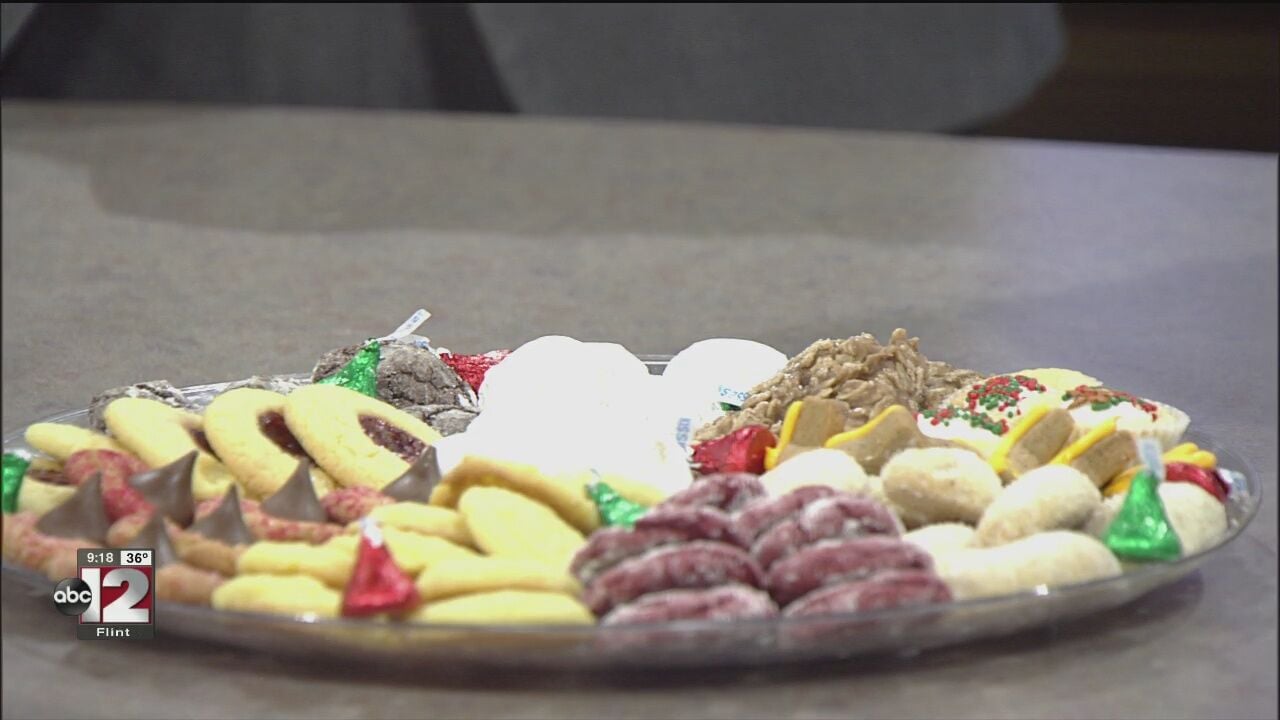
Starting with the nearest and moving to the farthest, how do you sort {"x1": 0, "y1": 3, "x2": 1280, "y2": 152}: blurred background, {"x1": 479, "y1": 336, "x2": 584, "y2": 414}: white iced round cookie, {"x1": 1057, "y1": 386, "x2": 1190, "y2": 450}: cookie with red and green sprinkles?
{"x1": 1057, "y1": 386, "x2": 1190, "y2": 450}: cookie with red and green sprinkles, {"x1": 479, "y1": 336, "x2": 584, "y2": 414}: white iced round cookie, {"x1": 0, "y1": 3, "x2": 1280, "y2": 152}: blurred background

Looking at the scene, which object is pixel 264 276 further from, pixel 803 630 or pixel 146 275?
pixel 803 630

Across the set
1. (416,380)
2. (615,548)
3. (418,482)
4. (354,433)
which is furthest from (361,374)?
(615,548)

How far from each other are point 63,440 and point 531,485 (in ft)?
1.31

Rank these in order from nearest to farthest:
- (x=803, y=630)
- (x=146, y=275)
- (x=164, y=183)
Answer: (x=803, y=630), (x=146, y=275), (x=164, y=183)

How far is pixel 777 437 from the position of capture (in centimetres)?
125

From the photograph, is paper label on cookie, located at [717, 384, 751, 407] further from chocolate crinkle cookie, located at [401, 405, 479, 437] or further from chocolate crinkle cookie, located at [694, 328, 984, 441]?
chocolate crinkle cookie, located at [401, 405, 479, 437]

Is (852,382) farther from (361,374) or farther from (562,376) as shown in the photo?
(361,374)

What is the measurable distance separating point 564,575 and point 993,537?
0.29 m

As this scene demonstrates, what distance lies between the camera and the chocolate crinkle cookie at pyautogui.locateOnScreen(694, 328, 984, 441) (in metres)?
1.31

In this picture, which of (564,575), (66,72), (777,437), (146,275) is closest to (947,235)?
A: (146,275)

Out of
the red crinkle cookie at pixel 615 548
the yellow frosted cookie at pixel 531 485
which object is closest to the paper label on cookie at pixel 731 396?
the yellow frosted cookie at pixel 531 485

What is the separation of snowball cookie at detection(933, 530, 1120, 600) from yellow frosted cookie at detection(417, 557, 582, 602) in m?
0.24

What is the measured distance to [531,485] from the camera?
3.46 feet

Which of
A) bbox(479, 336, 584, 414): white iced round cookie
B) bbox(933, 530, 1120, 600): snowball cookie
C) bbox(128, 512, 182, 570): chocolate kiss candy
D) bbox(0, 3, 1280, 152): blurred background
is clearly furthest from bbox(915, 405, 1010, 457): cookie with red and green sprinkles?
bbox(0, 3, 1280, 152): blurred background
